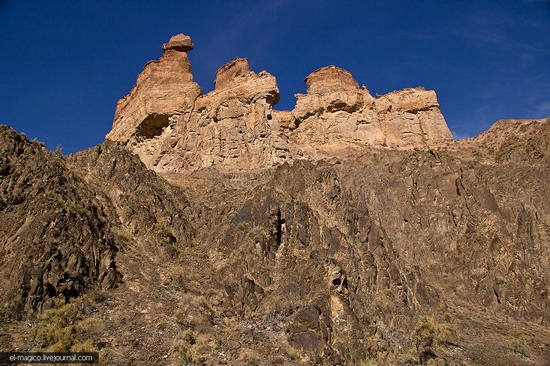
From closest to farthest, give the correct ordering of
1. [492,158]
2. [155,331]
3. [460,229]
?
[155,331] < [460,229] < [492,158]

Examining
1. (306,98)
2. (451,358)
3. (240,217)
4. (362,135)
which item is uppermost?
(306,98)

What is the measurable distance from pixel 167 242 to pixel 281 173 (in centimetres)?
925

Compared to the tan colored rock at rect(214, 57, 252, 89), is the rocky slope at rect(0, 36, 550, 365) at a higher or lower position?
lower

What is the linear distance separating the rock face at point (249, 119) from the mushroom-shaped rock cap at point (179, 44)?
102mm

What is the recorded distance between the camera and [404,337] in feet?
79.5

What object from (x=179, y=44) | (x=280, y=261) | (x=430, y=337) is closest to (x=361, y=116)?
(x=179, y=44)

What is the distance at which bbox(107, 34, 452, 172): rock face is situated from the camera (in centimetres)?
4669

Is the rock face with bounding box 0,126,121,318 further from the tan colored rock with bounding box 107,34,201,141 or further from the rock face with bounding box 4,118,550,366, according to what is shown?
the tan colored rock with bounding box 107,34,201,141

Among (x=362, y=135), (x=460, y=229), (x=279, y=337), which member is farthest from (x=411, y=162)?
(x=279, y=337)

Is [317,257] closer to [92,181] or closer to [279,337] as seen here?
[279,337]

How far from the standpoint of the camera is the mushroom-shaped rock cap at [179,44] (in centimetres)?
5551

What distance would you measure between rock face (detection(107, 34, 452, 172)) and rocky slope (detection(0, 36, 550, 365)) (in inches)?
34.6

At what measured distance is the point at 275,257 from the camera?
26.7m

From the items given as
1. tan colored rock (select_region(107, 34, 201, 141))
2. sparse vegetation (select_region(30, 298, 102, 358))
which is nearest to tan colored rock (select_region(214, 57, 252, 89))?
tan colored rock (select_region(107, 34, 201, 141))
